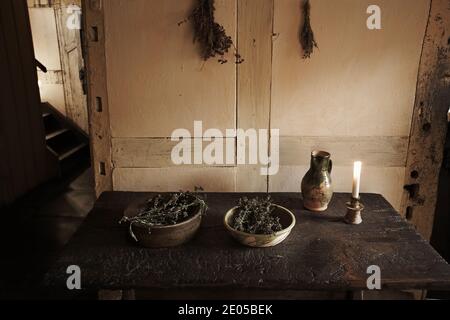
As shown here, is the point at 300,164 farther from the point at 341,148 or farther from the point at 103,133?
the point at 103,133

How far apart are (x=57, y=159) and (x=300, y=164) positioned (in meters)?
4.07

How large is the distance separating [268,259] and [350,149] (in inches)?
42.2

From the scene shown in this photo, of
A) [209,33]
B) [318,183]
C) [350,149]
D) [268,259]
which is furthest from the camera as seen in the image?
[350,149]

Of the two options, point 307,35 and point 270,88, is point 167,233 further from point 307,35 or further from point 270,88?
point 307,35

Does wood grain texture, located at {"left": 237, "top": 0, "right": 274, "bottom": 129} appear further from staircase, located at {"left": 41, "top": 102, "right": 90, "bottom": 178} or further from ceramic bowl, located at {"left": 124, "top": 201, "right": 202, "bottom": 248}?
staircase, located at {"left": 41, "top": 102, "right": 90, "bottom": 178}

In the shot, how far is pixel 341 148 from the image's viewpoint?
2.18 metres

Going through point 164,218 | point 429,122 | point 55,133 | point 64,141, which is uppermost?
point 429,122

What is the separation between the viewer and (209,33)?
1962 millimetres

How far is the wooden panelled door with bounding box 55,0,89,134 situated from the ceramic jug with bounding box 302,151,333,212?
4.95 meters

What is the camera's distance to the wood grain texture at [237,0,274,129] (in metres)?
1.99

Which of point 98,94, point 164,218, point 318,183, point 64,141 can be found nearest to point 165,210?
point 164,218

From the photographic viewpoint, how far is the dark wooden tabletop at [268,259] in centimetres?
135

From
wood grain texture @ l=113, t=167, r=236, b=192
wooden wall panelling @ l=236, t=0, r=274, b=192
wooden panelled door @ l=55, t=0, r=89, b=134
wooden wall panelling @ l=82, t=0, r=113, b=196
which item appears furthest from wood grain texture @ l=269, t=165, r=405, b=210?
wooden panelled door @ l=55, t=0, r=89, b=134
